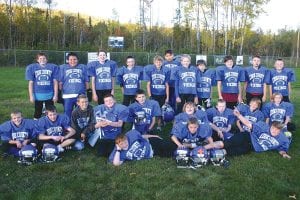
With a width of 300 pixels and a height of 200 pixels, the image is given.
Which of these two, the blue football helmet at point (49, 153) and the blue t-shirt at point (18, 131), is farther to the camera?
the blue t-shirt at point (18, 131)

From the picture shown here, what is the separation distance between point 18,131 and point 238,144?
14.2 ft

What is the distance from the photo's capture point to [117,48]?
40.8 metres

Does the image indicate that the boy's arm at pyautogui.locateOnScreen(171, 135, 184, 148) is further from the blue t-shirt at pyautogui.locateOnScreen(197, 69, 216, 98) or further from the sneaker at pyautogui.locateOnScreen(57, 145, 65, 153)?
the blue t-shirt at pyautogui.locateOnScreen(197, 69, 216, 98)

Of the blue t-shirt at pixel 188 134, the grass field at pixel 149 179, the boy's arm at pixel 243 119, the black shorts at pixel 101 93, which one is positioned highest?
the black shorts at pixel 101 93

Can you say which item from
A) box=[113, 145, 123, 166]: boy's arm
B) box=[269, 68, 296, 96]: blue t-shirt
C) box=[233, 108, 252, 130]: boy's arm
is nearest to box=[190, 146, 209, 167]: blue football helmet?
box=[113, 145, 123, 166]: boy's arm

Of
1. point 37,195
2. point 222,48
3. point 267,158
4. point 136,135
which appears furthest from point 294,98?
point 222,48

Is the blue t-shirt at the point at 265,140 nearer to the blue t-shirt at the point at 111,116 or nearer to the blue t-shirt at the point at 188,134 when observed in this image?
the blue t-shirt at the point at 188,134

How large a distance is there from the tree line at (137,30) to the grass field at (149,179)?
99.7ft

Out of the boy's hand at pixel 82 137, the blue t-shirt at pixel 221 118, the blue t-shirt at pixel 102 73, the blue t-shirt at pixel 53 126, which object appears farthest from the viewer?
the blue t-shirt at pixel 102 73

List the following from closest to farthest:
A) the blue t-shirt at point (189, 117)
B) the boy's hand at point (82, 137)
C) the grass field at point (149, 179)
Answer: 1. the grass field at point (149, 179)
2. the blue t-shirt at point (189, 117)
3. the boy's hand at point (82, 137)

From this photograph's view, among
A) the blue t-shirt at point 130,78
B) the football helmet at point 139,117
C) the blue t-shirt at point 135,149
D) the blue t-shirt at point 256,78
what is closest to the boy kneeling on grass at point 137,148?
the blue t-shirt at point 135,149

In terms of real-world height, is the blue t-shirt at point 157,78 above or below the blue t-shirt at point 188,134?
above

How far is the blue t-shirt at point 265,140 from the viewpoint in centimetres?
778

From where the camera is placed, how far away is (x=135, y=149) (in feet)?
24.0
